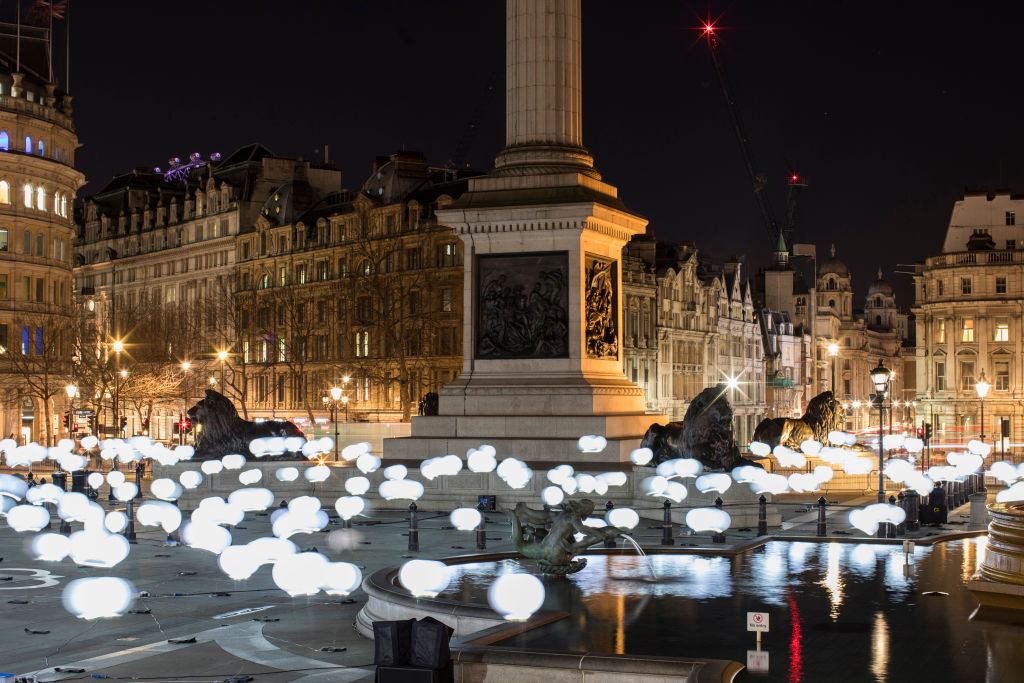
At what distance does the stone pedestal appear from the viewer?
3353cm

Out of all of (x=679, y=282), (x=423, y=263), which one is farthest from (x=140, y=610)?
(x=679, y=282)

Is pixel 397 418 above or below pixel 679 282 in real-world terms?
below

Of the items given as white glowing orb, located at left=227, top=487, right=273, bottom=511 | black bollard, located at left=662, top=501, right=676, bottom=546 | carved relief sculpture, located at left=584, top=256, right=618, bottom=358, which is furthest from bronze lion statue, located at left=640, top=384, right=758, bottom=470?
white glowing orb, located at left=227, top=487, right=273, bottom=511

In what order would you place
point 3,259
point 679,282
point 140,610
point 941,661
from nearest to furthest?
point 941,661 < point 140,610 < point 3,259 < point 679,282

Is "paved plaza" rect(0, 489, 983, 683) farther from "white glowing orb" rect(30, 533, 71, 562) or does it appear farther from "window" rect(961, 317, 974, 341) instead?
"window" rect(961, 317, 974, 341)

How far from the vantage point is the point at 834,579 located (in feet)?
63.1

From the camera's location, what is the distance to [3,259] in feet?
288

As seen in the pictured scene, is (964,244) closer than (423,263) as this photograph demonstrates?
No

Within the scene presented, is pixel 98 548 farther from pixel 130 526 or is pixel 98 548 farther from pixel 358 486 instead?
pixel 358 486

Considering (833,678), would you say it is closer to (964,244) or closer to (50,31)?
(50,31)

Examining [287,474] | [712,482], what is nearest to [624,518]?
[712,482]

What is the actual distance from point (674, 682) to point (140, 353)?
91.9 m

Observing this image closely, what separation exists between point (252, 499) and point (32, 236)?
64.2m

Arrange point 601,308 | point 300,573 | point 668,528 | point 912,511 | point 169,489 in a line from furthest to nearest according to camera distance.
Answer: point 601,308 < point 169,489 < point 912,511 < point 668,528 < point 300,573
